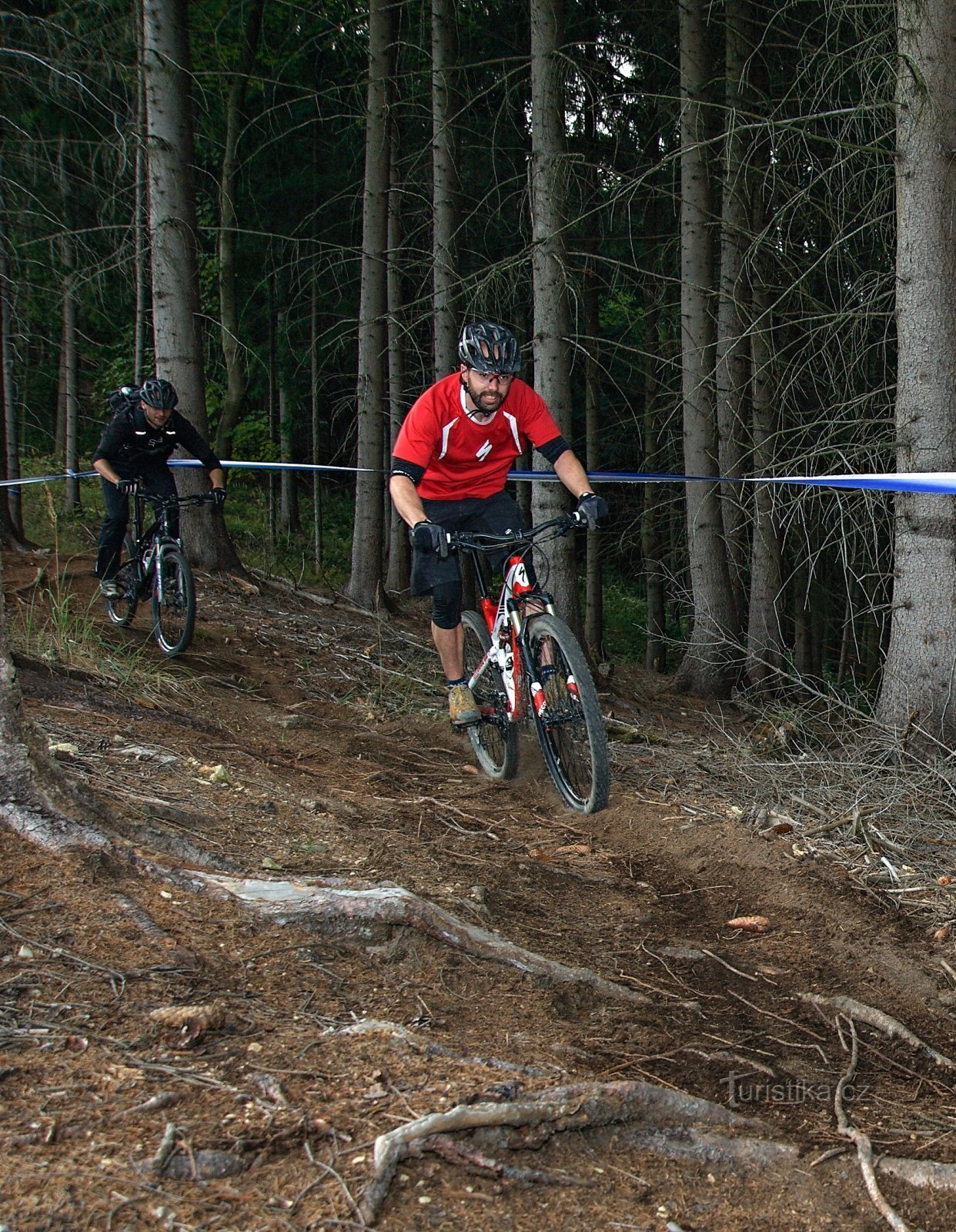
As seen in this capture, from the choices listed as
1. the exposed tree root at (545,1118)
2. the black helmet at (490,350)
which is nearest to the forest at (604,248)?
the black helmet at (490,350)

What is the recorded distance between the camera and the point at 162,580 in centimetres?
854

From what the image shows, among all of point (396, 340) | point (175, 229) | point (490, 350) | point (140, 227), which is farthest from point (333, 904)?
point (396, 340)

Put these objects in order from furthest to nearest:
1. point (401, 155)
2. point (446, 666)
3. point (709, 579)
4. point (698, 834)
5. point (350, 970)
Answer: point (401, 155) < point (709, 579) < point (446, 666) < point (698, 834) < point (350, 970)

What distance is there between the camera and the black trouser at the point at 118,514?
8789 mm

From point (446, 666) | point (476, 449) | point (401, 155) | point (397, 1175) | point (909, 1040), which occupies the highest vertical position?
point (401, 155)

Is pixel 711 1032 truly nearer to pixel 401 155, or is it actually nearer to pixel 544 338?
pixel 544 338

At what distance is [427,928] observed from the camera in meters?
3.35

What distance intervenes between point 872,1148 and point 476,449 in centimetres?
425

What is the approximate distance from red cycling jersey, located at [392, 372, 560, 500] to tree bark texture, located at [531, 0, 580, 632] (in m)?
2.86

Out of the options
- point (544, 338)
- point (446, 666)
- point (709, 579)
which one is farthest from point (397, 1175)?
point (709, 579)

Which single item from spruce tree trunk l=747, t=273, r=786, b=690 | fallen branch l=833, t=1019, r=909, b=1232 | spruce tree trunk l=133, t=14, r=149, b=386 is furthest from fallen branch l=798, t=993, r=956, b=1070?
spruce tree trunk l=133, t=14, r=149, b=386

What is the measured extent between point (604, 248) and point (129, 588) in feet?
36.8

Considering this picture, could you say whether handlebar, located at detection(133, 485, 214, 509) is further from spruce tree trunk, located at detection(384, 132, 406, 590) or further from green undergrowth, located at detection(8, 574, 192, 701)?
spruce tree trunk, located at detection(384, 132, 406, 590)

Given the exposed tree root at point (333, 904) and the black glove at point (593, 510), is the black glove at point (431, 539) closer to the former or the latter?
the black glove at point (593, 510)
